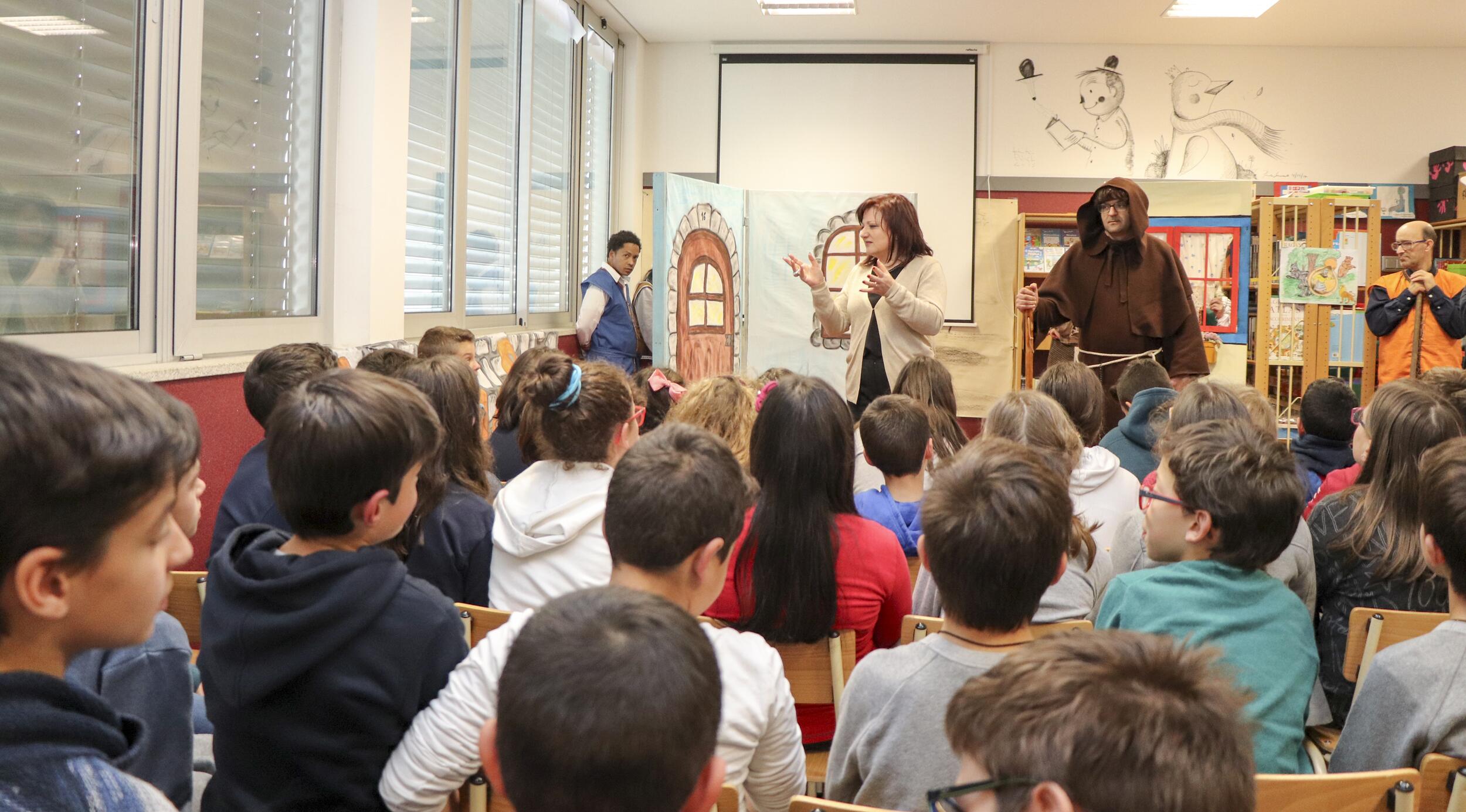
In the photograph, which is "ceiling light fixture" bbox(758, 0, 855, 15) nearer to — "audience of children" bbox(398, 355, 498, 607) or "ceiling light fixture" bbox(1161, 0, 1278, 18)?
"ceiling light fixture" bbox(1161, 0, 1278, 18)

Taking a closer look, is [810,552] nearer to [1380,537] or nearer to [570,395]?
[570,395]

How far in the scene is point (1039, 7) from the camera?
6809 mm

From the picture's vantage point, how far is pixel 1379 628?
181cm

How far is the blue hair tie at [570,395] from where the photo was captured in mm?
2066

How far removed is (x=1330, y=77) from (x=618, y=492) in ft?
26.1

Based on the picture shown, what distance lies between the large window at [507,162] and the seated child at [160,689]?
11.7ft

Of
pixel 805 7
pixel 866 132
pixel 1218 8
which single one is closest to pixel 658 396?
pixel 805 7

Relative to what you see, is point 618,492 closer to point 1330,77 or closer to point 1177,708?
point 1177,708

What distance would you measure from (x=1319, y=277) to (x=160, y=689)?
6500 mm

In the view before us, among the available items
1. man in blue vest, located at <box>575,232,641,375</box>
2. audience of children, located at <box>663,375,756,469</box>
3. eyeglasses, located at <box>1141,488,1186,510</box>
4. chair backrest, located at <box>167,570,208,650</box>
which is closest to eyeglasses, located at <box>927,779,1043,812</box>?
eyeglasses, located at <box>1141,488,1186,510</box>

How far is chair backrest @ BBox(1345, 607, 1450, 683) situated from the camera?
1.80m

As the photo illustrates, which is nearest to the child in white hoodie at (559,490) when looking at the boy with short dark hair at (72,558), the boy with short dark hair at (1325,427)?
the boy with short dark hair at (72,558)

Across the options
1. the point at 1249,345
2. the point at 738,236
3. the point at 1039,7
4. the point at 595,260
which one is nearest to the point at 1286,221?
the point at 1249,345

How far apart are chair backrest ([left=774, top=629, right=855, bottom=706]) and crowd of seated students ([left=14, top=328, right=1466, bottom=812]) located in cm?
3
